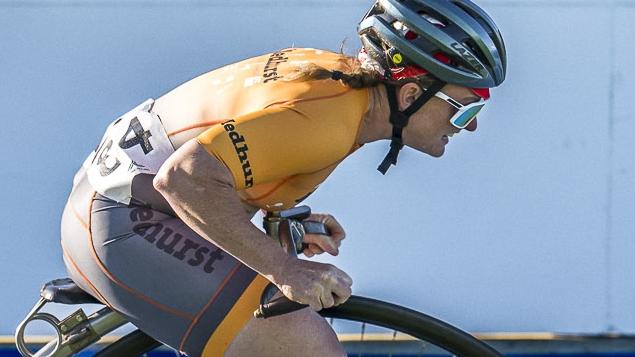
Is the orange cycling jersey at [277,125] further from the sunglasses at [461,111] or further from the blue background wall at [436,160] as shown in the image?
the blue background wall at [436,160]

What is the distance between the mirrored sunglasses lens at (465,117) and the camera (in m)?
3.16

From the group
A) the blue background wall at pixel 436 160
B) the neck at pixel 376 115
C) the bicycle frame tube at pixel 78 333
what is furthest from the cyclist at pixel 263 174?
the blue background wall at pixel 436 160

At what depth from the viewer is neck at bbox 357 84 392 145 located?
3.11 metres

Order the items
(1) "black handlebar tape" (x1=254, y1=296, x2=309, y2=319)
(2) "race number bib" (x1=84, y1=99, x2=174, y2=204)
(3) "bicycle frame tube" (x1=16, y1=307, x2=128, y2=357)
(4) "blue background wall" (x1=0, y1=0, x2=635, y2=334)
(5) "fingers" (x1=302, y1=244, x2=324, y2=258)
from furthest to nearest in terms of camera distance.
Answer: (4) "blue background wall" (x1=0, y1=0, x2=635, y2=334), (5) "fingers" (x1=302, y1=244, x2=324, y2=258), (3) "bicycle frame tube" (x1=16, y1=307, x2=128, y2=357), (2) "race number bib" (x1=84, y1=99, x2=174, y2=204), (1) "black handlebar tape" (x1=254, y1=296, x2=309, y2=319)

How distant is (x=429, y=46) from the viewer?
313cm

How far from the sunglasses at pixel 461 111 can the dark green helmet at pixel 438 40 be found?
1.6 inches

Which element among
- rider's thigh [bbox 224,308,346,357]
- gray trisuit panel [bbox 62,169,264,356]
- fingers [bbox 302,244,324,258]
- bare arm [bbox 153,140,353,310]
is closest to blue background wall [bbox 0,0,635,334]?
fingers [bbox 302,244,324,258]

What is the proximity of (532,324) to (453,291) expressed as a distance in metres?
0.23

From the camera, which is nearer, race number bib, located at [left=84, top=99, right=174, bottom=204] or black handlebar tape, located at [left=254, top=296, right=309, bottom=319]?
black handlebar tape, located at [left=254, top=296, right=309, bottom=319]

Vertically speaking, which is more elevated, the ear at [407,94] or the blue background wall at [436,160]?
the ear at [407,94]

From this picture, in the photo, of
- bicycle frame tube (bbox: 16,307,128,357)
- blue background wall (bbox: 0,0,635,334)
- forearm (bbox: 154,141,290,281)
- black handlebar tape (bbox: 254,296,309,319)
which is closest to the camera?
forearm (bbox: 154,141,290,281)

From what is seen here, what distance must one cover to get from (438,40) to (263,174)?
491mm

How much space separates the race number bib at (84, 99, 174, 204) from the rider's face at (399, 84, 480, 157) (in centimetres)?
50

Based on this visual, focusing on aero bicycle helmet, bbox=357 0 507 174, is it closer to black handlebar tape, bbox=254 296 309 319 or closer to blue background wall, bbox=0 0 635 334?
black handlebar tape, bbox=254 296 309 319
